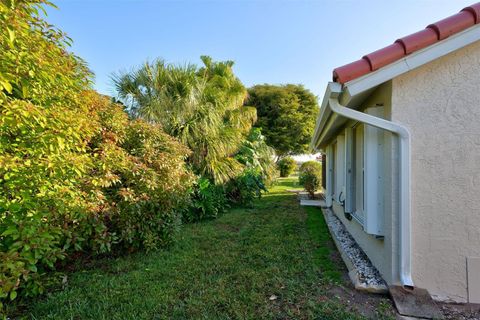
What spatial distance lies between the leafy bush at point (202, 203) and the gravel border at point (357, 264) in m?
3.52

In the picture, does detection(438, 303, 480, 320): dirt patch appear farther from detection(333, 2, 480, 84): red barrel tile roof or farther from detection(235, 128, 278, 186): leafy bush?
detection(235, 128, 278, 186): leafy bush

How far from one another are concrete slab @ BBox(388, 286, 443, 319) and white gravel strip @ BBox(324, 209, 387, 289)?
0.72ft

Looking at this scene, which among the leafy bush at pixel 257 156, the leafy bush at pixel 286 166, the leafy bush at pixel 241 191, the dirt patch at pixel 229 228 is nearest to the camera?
the dirt patch at pixel 229 228

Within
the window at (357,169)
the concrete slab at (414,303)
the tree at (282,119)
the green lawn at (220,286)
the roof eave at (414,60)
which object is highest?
the tree at (282,119)

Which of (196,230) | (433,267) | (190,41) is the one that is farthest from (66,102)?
(190,41)

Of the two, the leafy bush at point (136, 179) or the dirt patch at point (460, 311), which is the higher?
the leafy bush at point (136, 179)

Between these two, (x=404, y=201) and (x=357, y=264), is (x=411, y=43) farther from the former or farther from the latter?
(x=357, y=264)

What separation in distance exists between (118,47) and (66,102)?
5989 millimetres

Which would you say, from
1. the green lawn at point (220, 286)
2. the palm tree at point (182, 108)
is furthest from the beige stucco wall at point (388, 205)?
the palm tree at point (182, 108)

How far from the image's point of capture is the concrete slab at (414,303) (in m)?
2.60

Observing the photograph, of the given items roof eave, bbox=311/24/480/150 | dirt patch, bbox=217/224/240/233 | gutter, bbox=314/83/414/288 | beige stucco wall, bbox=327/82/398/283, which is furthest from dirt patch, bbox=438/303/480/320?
dirt patch, bbox=217/224/240/233

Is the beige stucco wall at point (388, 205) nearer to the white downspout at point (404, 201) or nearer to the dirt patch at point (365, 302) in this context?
the white downspout at point (404, 201)

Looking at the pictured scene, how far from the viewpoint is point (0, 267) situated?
224 cm

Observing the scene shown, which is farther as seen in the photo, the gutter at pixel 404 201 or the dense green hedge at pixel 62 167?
the gutter at pixel 404 201
